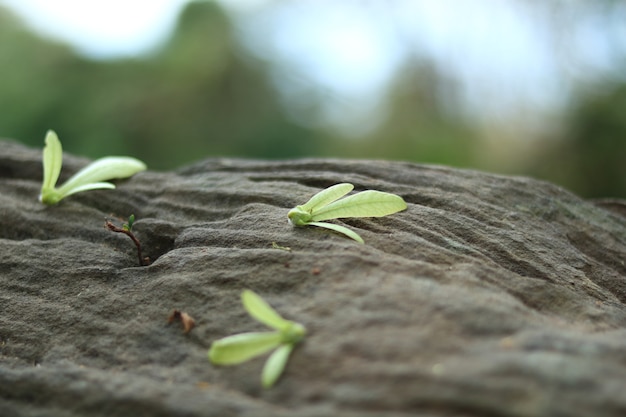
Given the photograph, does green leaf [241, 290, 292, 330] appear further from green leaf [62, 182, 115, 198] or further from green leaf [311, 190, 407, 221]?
green leaf [62, 182, 115, 198]

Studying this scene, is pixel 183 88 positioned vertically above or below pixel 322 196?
above

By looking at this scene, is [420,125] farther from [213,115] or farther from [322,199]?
[322,199]

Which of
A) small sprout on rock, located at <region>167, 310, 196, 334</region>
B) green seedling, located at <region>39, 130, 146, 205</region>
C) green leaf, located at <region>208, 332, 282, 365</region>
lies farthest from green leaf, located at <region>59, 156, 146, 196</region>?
green leaf, located at <region>208, 332, 282, 365</region>

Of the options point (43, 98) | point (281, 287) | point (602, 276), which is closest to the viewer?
point (281, 287)

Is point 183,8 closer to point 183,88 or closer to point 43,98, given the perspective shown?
point 183,88

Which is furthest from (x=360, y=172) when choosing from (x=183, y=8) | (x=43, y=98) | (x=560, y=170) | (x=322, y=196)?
(x=183, y=8)

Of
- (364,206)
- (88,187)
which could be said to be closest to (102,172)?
(88,187)
